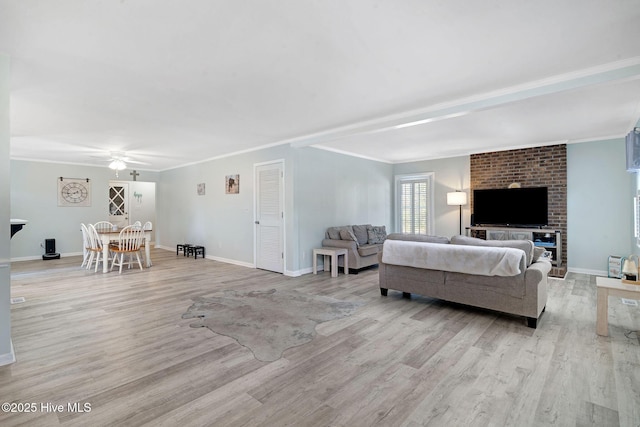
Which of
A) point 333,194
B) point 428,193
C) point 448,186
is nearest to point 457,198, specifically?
point 448,186

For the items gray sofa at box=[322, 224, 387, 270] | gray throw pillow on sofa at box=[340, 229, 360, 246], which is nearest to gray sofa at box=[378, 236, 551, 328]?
gray sofa at box=[322, 224, 387, 270]

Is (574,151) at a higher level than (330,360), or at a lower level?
higher

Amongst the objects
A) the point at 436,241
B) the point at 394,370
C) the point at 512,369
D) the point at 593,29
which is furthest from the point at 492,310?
the point at 593,29

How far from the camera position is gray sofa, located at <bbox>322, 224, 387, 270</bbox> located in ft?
18.9

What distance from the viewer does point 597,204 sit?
546 cm

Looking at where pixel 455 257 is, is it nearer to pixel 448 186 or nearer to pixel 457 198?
pixel 457 198

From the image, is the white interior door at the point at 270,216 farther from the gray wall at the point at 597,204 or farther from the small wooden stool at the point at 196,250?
the gray wall at the point at 597,204

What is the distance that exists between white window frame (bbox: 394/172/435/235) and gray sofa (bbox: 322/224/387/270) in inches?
64.3

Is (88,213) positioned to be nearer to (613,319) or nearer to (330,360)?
(330,360)

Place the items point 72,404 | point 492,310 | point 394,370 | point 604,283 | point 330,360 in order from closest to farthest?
1. point 72,404
2. point 394,370
3. point 330,360
4. point 604,283
5. point 492,310

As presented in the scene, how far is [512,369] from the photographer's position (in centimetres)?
235

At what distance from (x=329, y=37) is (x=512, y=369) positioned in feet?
9.00

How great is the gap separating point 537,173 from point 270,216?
5.13 meters

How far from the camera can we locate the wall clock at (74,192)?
25.8ft
